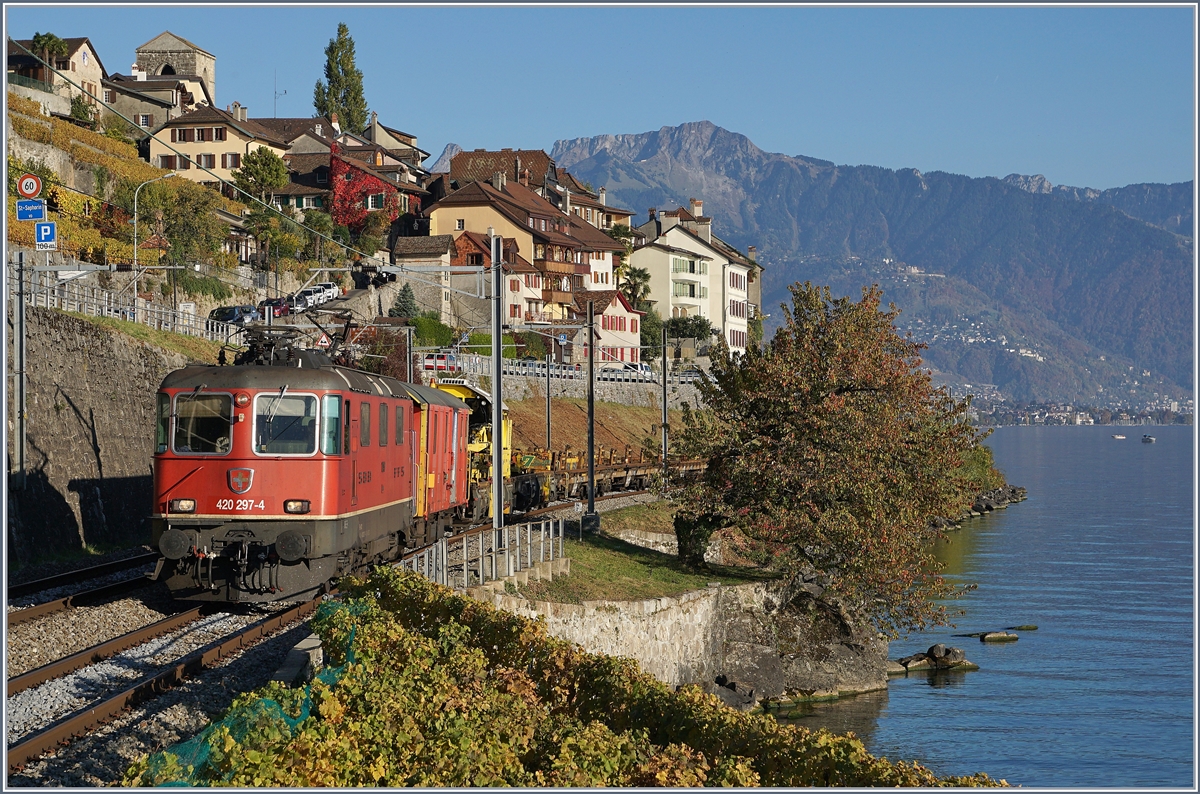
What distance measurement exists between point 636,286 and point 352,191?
29045mm

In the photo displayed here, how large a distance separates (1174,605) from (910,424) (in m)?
24.4

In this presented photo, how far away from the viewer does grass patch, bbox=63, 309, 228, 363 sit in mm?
40969

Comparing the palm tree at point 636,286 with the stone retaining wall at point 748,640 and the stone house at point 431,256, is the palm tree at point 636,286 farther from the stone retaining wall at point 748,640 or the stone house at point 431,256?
the stone retaining wall at point 748,640

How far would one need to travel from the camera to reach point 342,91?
13312 cm

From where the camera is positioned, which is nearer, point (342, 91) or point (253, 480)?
point (253, 480)

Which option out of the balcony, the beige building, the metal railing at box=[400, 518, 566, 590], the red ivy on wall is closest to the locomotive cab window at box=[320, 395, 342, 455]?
the metal railing at box=[400, 518, 566, 590]

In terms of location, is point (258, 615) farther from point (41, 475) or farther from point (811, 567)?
point (811, 567)

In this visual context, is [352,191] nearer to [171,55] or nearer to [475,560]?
[171,55]

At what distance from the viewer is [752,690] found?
3059 cm

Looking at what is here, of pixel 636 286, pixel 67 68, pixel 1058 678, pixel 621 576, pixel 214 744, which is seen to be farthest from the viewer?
pixel 636 286

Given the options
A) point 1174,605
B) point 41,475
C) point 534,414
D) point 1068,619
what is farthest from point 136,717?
point 534,414

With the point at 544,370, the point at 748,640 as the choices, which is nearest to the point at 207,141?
the point at 544,370

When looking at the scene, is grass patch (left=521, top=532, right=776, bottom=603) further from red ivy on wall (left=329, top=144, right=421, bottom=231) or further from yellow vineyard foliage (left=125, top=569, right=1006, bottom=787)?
red ivy on wall (left=329, top=144, right=421, bottom=231)

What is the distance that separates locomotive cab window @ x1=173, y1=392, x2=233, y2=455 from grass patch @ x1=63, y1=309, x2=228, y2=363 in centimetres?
1967
